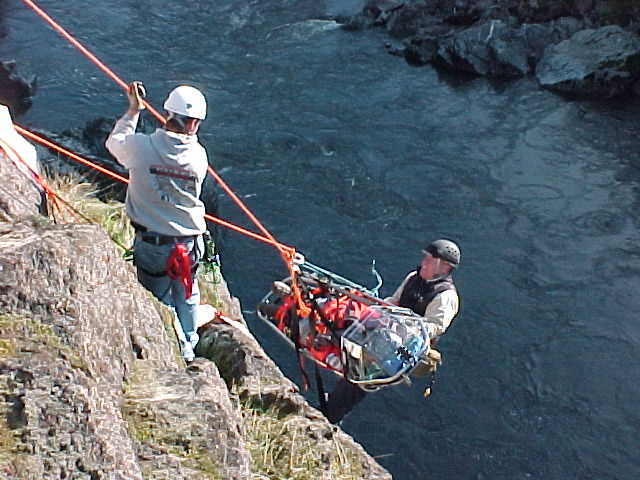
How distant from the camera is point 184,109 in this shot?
4.63 meters

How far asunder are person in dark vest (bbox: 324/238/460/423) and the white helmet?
2310mm

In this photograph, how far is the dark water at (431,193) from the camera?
9031 mm

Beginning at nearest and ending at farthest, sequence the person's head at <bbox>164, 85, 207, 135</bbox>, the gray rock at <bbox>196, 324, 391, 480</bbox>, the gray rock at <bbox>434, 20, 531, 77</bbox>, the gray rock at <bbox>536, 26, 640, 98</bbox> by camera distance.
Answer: the gray rock at <bbox>196, 324, 391, 480</bbox> → the person's head at <bbox>164, 85, 207, 135</bbox> → the gray rock at <bbox>536, 26, 640, 98</bbox> → the gray rock at <bbox>434, 20, 531, 77</bbox>

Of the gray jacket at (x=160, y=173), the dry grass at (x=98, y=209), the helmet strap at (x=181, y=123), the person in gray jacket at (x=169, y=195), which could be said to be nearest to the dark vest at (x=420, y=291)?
the person in gray jacket at (x=169, y=195)

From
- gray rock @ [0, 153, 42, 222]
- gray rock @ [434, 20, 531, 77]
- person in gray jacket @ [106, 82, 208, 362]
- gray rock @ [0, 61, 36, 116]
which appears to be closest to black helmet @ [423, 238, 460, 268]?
person in gray jacket @ [106, 82, 208, 362]

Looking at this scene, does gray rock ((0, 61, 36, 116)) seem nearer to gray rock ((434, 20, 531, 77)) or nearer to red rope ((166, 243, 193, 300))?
gray rock ((434, 20, 531, 77))

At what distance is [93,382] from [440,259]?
11.5ft

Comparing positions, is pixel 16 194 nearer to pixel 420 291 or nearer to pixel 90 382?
pixel 90 382

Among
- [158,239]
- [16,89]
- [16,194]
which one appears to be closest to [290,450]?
[158,239]

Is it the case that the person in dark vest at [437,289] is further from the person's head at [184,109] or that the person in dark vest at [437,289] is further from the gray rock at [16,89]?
the gray rock at [16,89]

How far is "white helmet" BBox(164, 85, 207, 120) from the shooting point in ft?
15.1

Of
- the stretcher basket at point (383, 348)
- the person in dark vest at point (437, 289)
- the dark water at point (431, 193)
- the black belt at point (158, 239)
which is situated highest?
the black belt at point (158, 239)

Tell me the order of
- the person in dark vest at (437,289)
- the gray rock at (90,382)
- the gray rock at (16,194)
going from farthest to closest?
the person in dark vest at (437,289) < the gray rock at (16,194) < the gray rock at (90,382)

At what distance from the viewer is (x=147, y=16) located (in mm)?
18766
